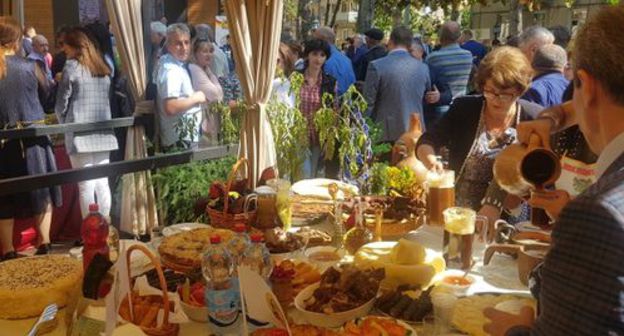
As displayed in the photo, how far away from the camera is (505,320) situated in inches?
55.7

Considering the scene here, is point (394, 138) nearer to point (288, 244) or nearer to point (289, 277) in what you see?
point (288, 244)

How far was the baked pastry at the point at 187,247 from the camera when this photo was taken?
6.60ft

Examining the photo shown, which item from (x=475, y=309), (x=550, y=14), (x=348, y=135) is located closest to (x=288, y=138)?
(x=348, y=135)

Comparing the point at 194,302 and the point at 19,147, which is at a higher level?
the point at 19,147

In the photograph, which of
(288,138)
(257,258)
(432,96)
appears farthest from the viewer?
(432,96)

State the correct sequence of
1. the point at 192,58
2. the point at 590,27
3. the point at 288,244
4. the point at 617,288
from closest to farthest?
the point at 617,288
the point at 590,27
the point at 288,244
the point at 192,58

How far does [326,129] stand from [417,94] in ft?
6.16

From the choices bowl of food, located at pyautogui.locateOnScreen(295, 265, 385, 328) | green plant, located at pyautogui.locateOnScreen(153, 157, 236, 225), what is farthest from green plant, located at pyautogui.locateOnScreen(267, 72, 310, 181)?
bowl of food, located at pyautogui.locateOnScreen(295, 265, 385, 328)

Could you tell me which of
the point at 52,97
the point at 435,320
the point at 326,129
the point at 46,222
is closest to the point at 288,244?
the point at 435,320

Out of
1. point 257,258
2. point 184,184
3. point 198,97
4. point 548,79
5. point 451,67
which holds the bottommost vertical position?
point 184,184

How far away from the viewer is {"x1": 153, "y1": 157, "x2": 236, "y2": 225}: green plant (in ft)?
13.4

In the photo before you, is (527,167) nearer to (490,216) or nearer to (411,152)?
(490,216)

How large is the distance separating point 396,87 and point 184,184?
2.25 meters

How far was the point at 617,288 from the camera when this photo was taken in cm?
92
